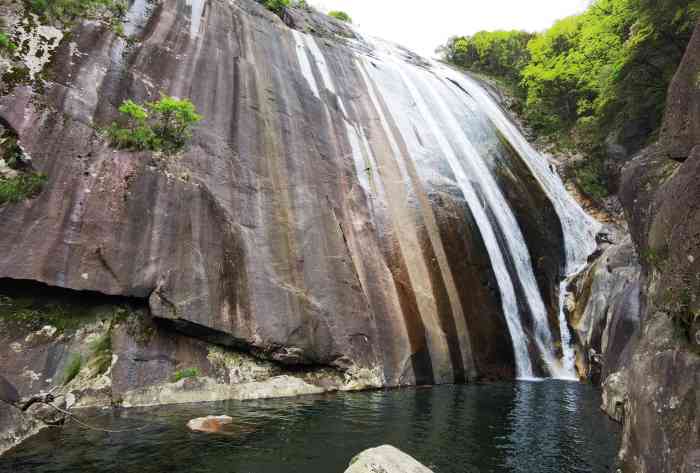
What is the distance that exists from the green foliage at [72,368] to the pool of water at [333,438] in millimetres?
1065

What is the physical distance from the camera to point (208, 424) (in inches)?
312

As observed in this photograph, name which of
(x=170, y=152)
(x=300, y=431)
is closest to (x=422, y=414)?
(x=300, y=431)

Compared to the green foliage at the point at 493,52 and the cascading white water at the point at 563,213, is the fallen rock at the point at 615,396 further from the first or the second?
the green foliage at the point at 493,52

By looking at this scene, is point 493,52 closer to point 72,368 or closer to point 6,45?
point 6,45

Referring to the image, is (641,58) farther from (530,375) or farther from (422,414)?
(422,414)

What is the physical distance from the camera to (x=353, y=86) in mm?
21859

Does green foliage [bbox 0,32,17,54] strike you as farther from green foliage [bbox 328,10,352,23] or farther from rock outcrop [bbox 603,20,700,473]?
green foliage [bbox 328,10,352,23]

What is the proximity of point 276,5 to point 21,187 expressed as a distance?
69.6ft

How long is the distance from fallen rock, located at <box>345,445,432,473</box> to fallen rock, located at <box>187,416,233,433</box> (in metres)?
3.48

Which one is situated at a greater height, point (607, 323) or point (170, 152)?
point (170, 152)

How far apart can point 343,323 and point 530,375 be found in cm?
790

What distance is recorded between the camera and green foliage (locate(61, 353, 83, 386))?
917 cm

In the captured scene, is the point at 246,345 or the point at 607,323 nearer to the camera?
the point at 246,345

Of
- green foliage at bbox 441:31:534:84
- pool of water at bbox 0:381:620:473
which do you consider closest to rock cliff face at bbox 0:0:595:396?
pool of water at bbox 0:381:620:473
